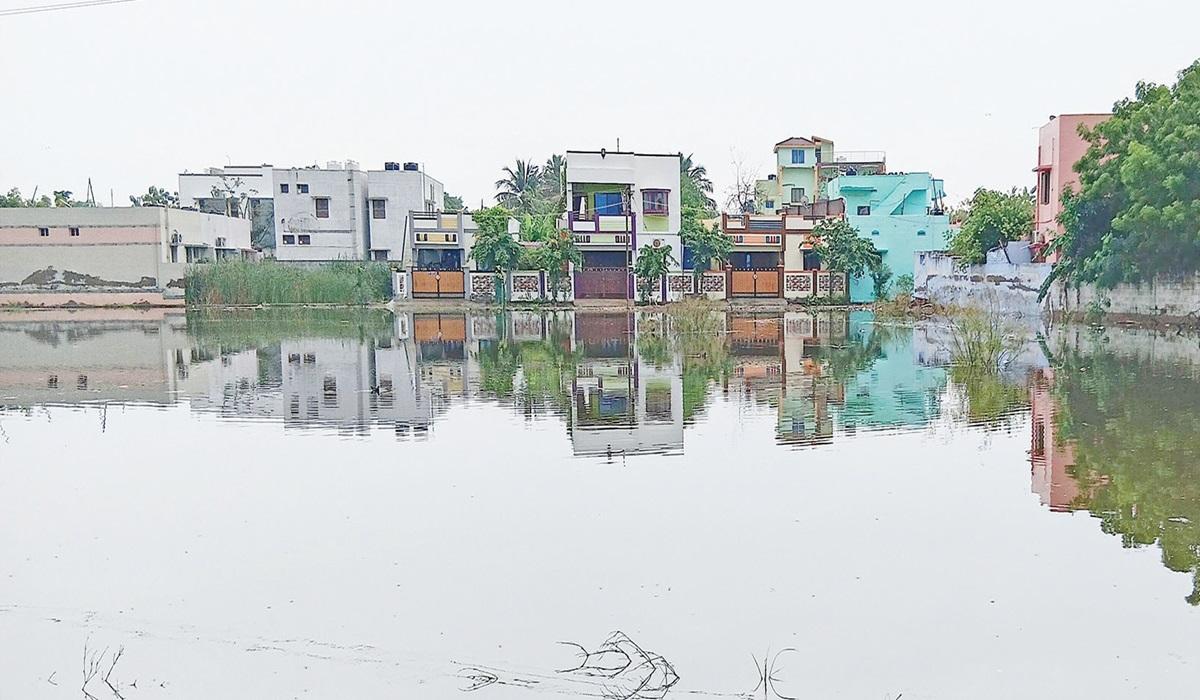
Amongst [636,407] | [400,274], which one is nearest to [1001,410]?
[636,407]

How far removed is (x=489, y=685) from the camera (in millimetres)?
4527

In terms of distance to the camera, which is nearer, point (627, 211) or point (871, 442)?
point (871, 442)

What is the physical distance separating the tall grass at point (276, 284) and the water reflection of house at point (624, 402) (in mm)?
21602

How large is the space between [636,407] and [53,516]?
22.2ft

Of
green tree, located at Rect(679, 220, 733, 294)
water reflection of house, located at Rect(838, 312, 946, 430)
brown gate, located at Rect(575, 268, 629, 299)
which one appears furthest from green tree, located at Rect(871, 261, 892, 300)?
water reflection of house, located at Rect(838, 312, 946, 430)

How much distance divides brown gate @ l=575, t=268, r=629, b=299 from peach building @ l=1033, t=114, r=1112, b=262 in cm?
1604

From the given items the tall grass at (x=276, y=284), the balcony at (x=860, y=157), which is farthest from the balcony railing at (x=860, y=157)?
the tall grass at (x=276, y=284)

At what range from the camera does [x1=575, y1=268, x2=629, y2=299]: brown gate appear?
41219mm

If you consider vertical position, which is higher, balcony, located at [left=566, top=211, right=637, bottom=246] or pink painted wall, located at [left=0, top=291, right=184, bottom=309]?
balcony, located at [left=566, top=211, right=637, bottom=246]

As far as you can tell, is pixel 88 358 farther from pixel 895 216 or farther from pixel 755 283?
pixel 895 216

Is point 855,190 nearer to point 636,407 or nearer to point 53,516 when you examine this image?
point 636,407

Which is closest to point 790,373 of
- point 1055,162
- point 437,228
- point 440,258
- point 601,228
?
point 1055,162

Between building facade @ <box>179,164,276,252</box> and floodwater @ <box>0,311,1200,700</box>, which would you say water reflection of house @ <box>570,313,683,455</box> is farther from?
building facade @ <box>179,164,276,252</box>

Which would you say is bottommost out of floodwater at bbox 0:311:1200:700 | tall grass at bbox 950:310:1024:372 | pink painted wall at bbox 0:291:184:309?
floodwater at bbox 0:311:1200:700
